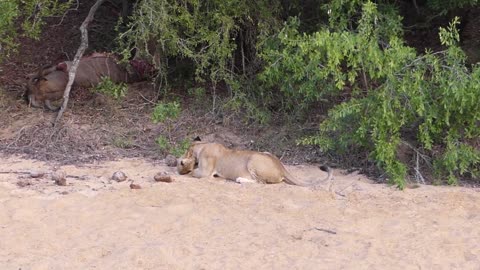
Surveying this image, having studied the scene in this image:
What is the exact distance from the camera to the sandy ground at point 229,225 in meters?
6.18

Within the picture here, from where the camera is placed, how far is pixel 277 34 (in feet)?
33.7

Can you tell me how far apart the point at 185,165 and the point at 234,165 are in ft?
2.02

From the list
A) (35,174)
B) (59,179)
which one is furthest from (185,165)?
(35,174)

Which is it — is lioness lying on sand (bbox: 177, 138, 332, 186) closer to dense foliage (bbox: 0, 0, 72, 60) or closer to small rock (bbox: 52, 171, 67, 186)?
small rock (bbox: 52, 171, 67, 186)

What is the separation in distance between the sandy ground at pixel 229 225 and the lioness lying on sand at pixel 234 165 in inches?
5.7

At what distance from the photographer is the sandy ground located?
243 inches

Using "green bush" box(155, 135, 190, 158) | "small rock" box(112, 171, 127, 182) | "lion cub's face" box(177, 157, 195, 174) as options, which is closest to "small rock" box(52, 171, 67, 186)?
"small rock" box(112, 171, 127, 182)

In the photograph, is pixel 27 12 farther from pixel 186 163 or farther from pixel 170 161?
pixel 186 163

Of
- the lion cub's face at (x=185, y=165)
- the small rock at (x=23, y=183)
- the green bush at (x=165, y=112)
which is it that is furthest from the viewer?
the green bush at (x=165, y=112)

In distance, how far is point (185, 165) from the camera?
28.6 ft

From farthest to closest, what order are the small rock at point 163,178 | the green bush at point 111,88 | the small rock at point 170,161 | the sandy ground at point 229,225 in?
the green bush at point 111,88, the small rock at point 170,161, the small rock at point 163,178, the sandy ground at point 229,225

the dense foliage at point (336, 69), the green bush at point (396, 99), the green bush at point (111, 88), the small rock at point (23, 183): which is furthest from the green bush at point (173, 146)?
the small rock at point (23, 183)

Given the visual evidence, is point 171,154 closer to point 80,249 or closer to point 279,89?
point 279,89

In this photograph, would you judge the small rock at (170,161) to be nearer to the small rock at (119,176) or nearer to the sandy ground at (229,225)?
the sandy ground at (229,225)
